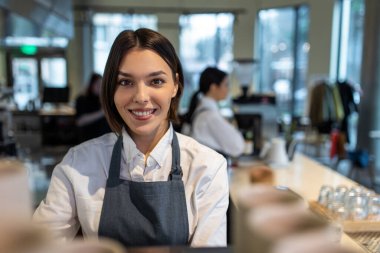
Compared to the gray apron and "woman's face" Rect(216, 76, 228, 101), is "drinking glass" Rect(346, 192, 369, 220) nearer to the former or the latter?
the gray apron

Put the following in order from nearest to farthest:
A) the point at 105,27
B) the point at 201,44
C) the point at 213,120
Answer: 1. the point at 213,120
2. the point at 105,27
3. the point at 201,44

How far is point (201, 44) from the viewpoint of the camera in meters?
8.30

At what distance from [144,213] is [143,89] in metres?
0.32

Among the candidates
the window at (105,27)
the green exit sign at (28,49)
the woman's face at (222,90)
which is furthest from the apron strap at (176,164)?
the window at (105,27)

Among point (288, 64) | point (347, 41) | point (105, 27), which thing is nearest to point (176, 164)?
point (347, 41)

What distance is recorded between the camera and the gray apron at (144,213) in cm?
94

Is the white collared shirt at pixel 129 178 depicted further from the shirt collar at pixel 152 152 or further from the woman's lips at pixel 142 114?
the woman's lips at pixel 142 114

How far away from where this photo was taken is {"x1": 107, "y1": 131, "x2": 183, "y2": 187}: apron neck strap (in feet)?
3.23

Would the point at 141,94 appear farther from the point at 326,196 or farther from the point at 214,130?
the point at 214,130

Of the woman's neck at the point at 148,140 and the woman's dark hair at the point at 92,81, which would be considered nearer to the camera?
the woman's neck at the point at 148,140

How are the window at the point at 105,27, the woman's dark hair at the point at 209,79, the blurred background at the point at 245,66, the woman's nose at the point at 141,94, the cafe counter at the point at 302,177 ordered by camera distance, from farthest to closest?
the window at the point at 105,27 → the blurred background at the point at 245,66 → the woman's dark hair at the point at 209,79 → the cafe counter at the point at 302,177 → the woman's nose at the point at 141,94

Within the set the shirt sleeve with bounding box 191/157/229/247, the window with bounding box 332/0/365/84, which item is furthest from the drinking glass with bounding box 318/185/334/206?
the window with bounding box 332/0/365/84

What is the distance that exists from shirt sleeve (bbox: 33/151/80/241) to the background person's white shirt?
154 centimetres

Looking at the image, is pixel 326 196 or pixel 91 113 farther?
pixel 91 113
